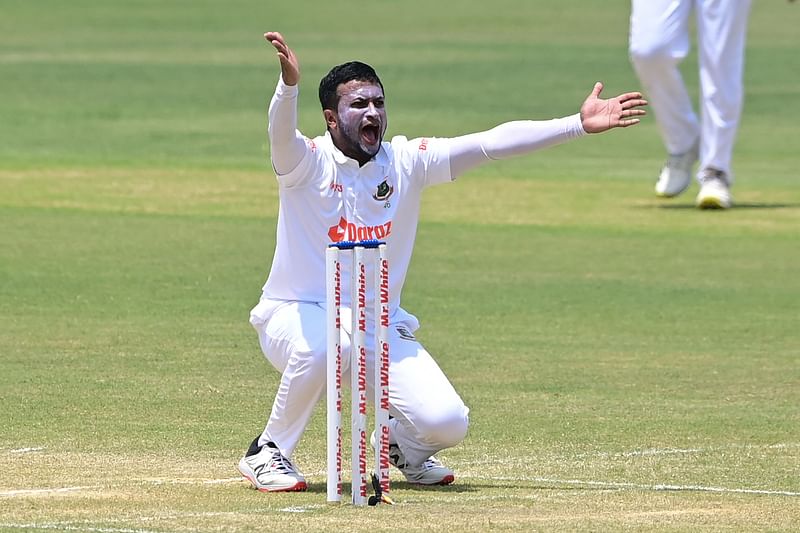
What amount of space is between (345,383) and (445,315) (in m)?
5.75

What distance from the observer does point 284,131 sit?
8.89m

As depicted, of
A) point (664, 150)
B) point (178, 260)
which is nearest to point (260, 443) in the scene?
point (178, 260)

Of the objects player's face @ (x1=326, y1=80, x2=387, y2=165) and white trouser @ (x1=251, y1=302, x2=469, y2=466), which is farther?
player's face @ (x1=326, y1=80, x2=387, y2=165)

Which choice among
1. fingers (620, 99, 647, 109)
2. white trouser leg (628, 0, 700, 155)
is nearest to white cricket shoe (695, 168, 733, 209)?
white trouser leg (628, 0, 700, 155)

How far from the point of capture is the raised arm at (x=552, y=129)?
30.6 feet

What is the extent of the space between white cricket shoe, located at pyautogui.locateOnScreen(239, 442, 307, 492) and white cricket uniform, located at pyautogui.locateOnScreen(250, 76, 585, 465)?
0.07 meters

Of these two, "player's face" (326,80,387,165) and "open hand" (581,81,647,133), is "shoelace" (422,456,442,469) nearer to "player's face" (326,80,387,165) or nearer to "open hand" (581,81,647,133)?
"player's face" (326,80,387,165)

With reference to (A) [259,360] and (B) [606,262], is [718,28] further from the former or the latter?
(A) [259,360]

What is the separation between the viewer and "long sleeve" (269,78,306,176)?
880cm

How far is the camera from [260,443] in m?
9.03

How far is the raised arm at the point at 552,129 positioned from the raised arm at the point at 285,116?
820mm

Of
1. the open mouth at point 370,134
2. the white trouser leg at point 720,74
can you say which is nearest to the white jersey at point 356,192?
the open mouth at point 370,134

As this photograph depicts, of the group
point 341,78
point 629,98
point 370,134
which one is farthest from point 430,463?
point 629,98

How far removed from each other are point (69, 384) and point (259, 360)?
1.48m
